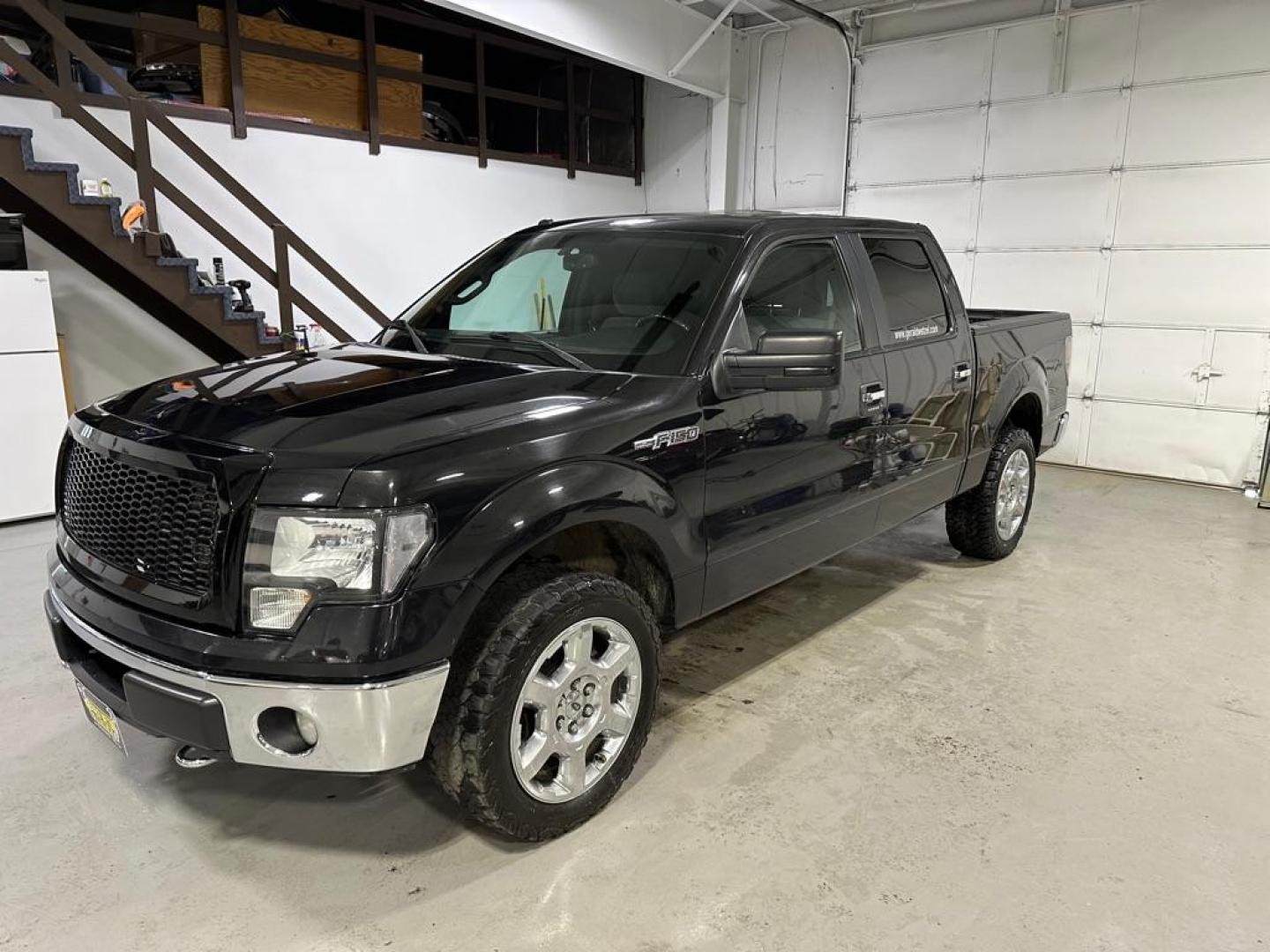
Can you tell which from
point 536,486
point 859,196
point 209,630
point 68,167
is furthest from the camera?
point 859,196

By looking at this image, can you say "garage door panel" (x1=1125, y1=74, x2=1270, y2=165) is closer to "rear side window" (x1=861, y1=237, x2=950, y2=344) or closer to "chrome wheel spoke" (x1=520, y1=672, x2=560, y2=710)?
"rear side window" (x1=861, y1=237, x2=950, y2=344)

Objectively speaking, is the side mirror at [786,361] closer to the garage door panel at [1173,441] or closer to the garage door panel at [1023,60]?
the garage door panel at [1173,441]

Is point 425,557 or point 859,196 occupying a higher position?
point 859,196

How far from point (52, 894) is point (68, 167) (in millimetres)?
5020

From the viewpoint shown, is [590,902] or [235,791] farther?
[235,791]

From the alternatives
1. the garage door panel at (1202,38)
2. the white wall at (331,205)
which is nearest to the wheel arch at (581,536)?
the white wall at (331,205)

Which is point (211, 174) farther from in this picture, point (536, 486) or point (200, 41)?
point (536, 486)

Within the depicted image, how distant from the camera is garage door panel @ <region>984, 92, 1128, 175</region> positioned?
7.20 m

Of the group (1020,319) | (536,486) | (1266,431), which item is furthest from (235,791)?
(1266,431)

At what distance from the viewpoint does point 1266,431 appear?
6.60m

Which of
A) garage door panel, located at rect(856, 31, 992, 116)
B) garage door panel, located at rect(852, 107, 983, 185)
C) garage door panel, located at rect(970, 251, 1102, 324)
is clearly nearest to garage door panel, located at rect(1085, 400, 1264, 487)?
garage door panel, located at rect(970, 251, 1102, 324)

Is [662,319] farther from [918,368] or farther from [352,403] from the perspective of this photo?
[918,368]

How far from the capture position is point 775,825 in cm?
236

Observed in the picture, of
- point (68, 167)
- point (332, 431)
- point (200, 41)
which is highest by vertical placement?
point (200, 41)
